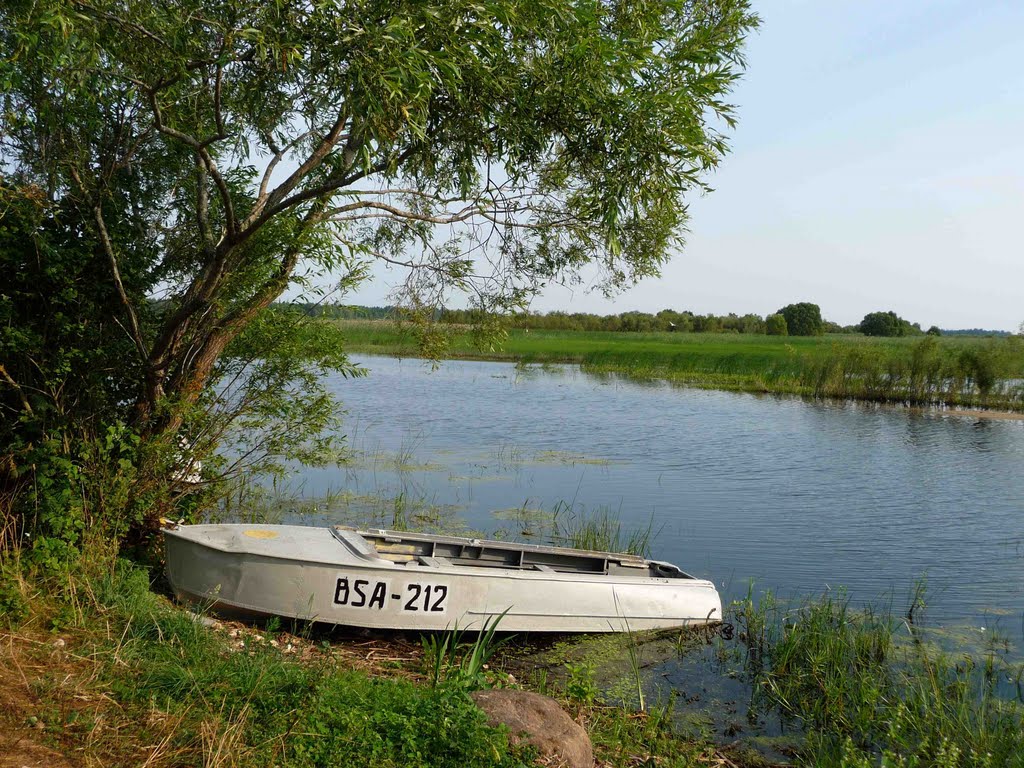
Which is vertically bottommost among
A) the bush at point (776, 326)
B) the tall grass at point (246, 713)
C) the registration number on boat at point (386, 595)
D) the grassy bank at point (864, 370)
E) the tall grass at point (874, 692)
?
the tall grass at point (874, 692)

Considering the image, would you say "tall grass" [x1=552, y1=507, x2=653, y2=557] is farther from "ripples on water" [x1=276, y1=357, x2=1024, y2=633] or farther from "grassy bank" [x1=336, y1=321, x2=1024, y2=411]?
"grassy bank" [x1=336, y1=321, x2=1024, y2=411]

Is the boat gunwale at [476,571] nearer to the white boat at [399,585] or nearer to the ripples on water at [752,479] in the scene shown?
the white boat at [399,585]

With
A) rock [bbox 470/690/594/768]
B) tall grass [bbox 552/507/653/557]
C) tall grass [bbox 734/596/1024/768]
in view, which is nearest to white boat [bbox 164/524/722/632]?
tall grass [bbox 734/596/1024/768]

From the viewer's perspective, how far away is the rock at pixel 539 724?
4383 mm

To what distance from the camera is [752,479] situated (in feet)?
54.0

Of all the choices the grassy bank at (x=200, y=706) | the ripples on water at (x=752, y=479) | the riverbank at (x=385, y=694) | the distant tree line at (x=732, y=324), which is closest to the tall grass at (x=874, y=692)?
the riverbank at (x=385, y=694)

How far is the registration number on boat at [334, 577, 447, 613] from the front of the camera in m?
7.05

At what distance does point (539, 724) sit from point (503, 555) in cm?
415

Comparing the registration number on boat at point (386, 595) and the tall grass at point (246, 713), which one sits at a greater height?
the tall grass at point (246, 713)

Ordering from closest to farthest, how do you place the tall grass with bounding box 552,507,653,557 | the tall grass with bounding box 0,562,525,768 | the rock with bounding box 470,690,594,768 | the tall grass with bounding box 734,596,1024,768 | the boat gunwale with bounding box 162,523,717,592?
the tall grass with bounding box 0,562,525,768 < the rock with bounding box 470,690,594,768 < the tall grass with bounding box 734,596,1024,768 < the boat gunwale with bounding box 162,523,717,592 < the tall grass with bounding box 552,507,653,557

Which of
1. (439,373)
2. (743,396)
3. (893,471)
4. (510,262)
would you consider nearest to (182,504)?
(510,262)

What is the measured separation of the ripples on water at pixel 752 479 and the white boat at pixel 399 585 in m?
1.96

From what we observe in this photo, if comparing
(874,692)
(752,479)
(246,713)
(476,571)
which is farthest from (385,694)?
(752,479)

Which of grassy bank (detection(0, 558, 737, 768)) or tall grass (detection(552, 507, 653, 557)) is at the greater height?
grassy bank (detection(0, 558, 737, 768))
